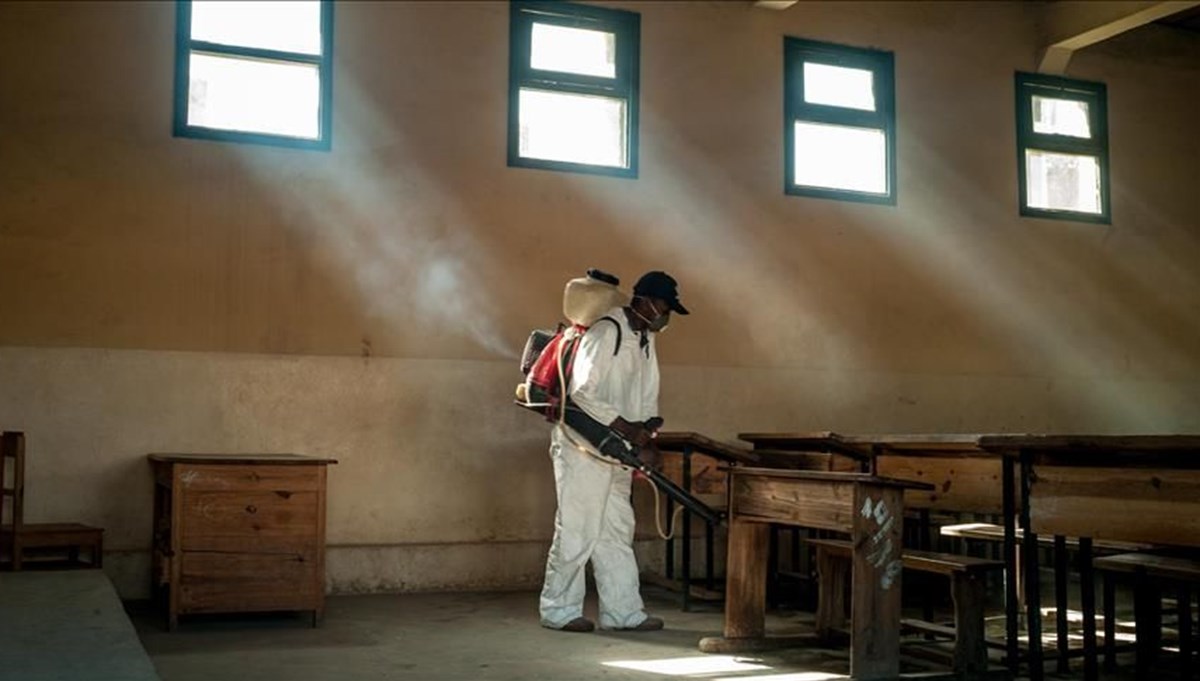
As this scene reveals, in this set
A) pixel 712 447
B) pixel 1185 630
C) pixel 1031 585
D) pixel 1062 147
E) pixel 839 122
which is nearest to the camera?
pixel 1031 585

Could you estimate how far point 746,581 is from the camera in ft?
16.2

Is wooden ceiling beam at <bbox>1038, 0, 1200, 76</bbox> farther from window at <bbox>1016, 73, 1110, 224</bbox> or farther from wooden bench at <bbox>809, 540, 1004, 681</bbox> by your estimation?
wooden bench at <bbox>809, 540, 1004, 681</bbox>

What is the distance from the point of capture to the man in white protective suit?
17.5 ft

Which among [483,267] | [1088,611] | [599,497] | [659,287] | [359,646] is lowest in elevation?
[359,646]

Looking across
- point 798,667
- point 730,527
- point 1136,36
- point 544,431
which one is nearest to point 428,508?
point 544,431

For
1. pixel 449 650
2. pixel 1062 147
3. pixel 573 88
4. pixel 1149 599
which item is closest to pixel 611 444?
pixel 449 650

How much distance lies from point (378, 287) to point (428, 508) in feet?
4.07

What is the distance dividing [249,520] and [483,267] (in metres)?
2.12

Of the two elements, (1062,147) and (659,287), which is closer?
(659,287)

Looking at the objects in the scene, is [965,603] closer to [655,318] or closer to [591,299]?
[655,318]

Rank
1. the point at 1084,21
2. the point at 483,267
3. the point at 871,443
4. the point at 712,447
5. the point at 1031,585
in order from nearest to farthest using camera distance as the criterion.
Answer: the point at 1031,585
the point at 871,443
the point at 712,447
the point at 483,267
the point at 1084,21

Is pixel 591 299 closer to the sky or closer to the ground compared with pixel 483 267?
closer to the ground

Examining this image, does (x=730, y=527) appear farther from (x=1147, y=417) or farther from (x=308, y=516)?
(x=1147, y=417)

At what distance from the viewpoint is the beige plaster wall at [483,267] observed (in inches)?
237
